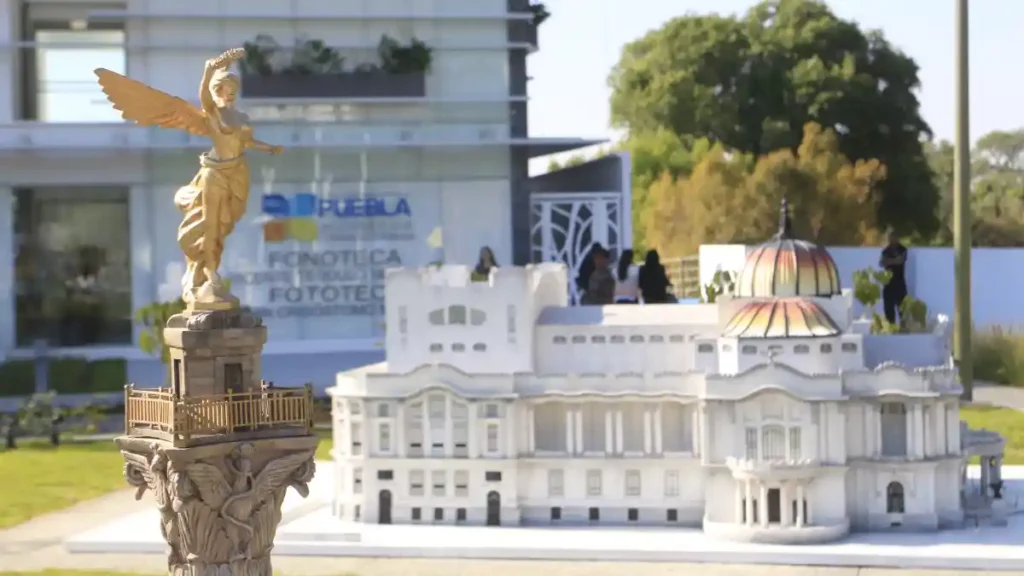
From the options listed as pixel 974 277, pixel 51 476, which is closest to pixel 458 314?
pixel 51 476

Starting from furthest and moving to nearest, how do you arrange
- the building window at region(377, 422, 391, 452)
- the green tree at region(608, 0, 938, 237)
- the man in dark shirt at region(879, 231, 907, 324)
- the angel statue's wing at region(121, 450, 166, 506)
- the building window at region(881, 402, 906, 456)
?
the green tree at region(608, 0, 938, 237)
the man in dark shirt at region(879, 231, 907, 324)
the building window at region(377, 422, 391, 452)
the building window at region(881, 402, 906, 456)
the angel statue's wing at region(121, 450, 166, 506)

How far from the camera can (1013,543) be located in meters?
37.0

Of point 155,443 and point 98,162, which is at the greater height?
point 98,162

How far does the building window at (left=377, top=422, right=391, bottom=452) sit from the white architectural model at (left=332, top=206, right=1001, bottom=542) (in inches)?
2.0

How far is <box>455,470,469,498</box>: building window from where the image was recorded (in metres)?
40.5

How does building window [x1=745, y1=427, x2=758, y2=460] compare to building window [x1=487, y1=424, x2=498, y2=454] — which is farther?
building window [x1=487, y1=424, x2=498, y2=454]

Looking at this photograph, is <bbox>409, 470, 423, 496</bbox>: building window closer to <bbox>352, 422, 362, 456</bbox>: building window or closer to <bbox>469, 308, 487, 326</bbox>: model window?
<bbox>352, 422, 362, 456</bbox>: building window

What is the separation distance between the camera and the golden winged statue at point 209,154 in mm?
20094

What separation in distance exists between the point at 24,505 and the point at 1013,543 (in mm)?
25722

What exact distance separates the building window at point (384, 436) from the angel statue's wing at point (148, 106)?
2108 cm

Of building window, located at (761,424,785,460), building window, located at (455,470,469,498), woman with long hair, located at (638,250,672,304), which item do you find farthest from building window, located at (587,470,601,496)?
woman with long hair, located at (638,250,672,304)

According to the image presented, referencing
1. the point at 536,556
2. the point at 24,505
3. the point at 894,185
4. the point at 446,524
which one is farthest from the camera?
the point at 894,185

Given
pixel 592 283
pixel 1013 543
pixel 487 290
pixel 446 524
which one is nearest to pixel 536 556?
pixel 446 524

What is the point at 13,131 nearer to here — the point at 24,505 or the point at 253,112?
the point at 253,112
